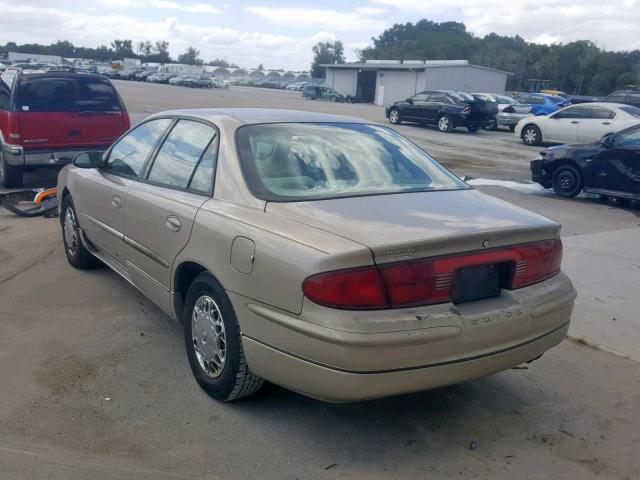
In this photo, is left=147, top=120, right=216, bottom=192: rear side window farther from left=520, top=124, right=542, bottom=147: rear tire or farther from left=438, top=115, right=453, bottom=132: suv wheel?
left=438, top=115, right=453, bottom=132: suv wheel

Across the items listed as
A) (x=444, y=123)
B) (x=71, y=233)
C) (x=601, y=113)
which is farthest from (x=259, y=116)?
(x=444, y=123)

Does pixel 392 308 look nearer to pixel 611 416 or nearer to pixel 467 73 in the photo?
pixel 611 416

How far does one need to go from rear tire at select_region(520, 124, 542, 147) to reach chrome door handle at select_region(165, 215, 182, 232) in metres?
19.3

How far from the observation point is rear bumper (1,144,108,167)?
9.60 metres

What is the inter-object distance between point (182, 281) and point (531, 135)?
1977 centimetres

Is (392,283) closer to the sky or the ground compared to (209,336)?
closer to the sky

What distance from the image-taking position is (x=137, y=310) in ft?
17.1

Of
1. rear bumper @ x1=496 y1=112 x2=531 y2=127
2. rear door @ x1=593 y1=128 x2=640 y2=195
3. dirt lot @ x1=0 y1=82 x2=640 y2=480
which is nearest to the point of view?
dirt lot @ x1=0 y1=82 x2=640 y2=480

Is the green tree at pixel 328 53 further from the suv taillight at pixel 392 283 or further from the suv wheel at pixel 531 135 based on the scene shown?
the suv taillight at pixel 392 283

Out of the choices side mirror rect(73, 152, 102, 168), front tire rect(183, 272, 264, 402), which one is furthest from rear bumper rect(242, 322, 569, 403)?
side mirror rect(73, 152, 102, 168)

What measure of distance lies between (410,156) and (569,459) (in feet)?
6.93

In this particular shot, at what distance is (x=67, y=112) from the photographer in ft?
32.3

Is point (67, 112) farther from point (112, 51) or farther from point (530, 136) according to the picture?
point (112, 51)

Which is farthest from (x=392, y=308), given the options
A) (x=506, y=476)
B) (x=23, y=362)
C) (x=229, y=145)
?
(x=23, y=362)
